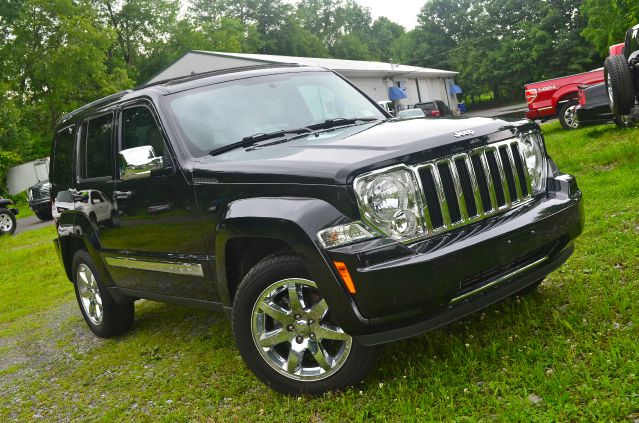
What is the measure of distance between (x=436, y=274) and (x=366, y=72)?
3660 centimetres

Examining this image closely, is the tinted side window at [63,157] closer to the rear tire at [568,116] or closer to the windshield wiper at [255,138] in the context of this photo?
the windshield wiper at [255,138]

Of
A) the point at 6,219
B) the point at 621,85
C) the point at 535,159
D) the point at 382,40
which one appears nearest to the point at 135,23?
the point at 6,219

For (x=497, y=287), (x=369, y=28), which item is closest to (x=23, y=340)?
(x=497, y=287)

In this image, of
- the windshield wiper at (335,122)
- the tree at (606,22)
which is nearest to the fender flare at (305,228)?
the windshield wiper at (335,122)

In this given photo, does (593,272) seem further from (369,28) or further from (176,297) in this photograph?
(369,28)

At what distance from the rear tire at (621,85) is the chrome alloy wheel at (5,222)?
627 inches

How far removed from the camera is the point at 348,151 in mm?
3496

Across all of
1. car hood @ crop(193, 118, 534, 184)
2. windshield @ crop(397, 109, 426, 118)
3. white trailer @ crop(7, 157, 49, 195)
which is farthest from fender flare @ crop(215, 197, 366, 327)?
white trailer @ crop(7, 157, 49, 195)

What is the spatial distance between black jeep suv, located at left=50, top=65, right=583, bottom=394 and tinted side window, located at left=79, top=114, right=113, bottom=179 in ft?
0.26

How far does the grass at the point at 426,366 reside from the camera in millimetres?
3227

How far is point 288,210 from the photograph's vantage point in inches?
134

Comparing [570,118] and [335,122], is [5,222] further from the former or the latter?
[335,122]

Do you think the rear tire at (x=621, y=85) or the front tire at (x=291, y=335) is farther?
the rear tire at (x=621, y=85)

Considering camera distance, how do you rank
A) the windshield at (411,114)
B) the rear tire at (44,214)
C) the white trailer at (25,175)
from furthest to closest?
the white trailer at (25,175) < the rear tire at (44,214) < the windshield at (411,114)
